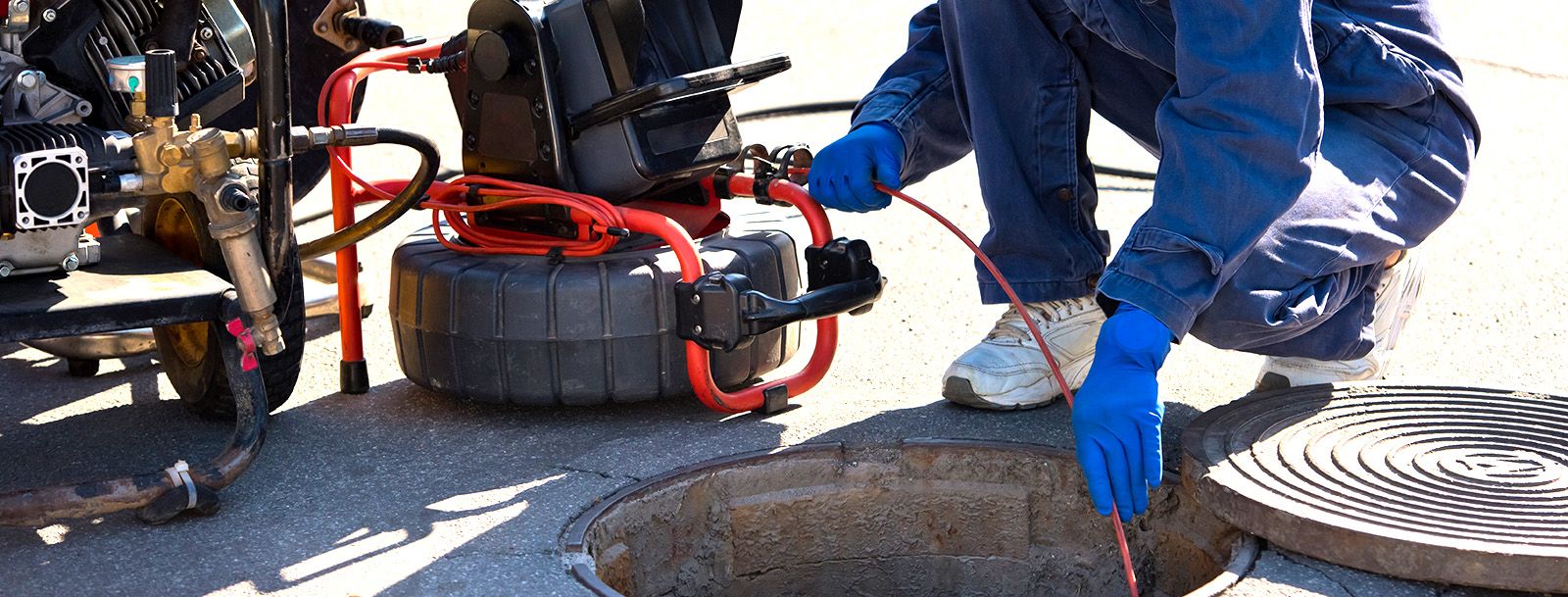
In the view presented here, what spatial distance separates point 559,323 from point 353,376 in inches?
17.5

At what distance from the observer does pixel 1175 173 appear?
1.79m

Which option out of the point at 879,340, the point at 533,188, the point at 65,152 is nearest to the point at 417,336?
the point at 533,188

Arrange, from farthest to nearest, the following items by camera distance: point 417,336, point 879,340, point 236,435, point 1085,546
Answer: point 879,340
point 417,336
point 1085,546
point 236,435

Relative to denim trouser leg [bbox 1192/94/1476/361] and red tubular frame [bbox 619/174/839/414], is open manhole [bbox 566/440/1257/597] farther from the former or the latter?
denim trouser leg [bbox 1192/94/1476/361]

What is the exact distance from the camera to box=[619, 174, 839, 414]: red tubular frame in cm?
202

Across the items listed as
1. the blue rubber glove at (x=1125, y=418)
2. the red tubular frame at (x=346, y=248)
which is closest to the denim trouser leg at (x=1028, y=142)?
the blue rubber glove at (x=1125, y=418)

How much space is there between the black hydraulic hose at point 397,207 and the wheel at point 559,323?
0.37ft

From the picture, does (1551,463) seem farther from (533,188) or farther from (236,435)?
(236,435)

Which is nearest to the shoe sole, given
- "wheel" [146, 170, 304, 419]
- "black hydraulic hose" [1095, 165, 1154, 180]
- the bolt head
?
"wheel" [146, 170, 304, 419]

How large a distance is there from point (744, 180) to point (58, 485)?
100 centimetres

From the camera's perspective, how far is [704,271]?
2125mm

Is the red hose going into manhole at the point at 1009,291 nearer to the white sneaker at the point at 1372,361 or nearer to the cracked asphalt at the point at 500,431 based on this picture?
the cracked asphalt at the point at 500,431

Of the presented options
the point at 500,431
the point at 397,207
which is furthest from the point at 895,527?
the point at 397,207

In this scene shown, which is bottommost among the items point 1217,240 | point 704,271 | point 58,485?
point 58,485
